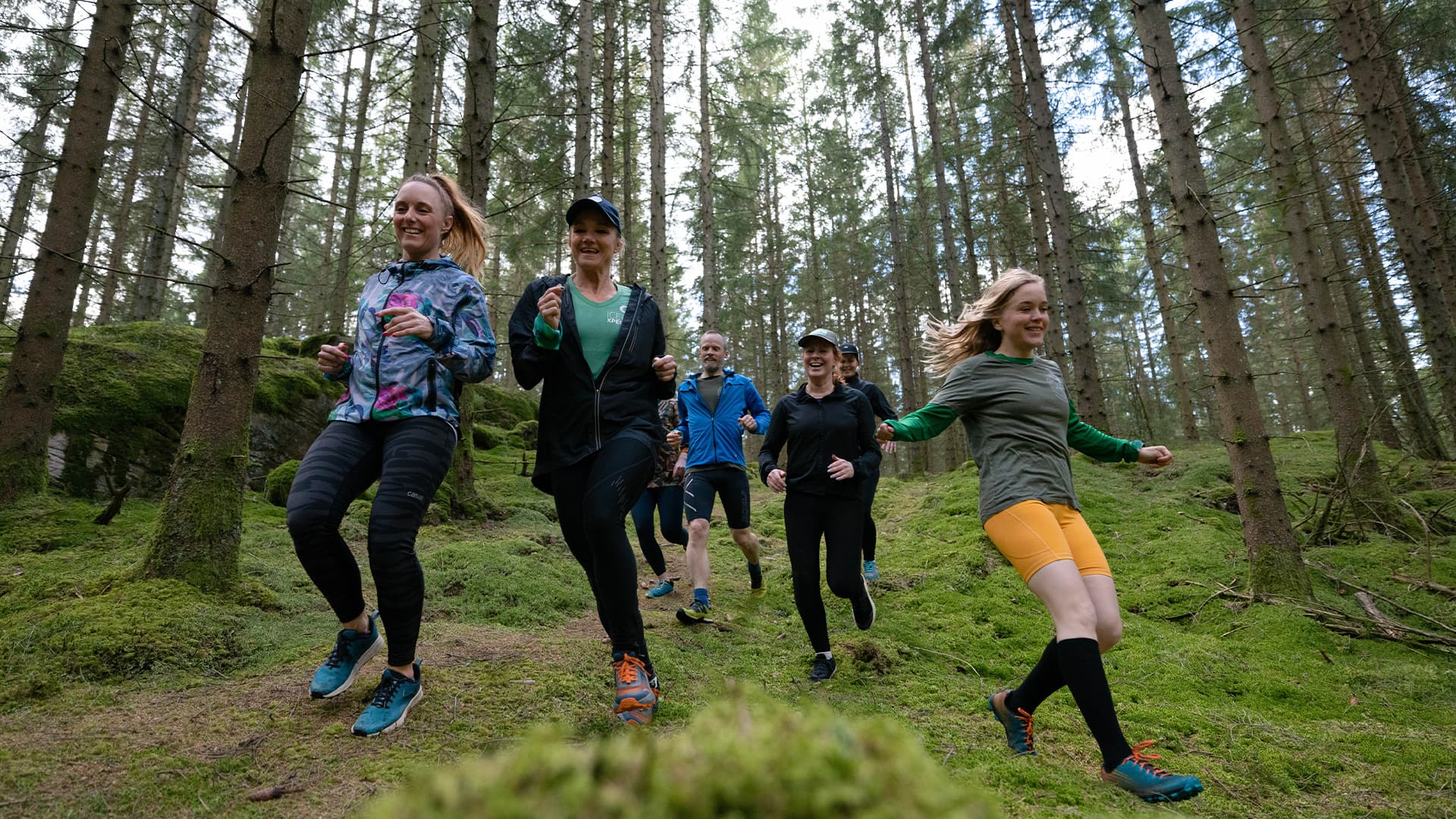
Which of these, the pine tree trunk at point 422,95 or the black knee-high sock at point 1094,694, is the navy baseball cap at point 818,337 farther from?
the pine tree trunk at point 422,95

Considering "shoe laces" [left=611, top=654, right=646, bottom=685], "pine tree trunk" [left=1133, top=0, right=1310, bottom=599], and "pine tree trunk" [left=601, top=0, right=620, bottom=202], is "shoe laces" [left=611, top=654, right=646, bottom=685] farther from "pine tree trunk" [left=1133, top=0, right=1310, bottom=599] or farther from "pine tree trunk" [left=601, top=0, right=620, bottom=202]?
"pine tree trunk" [left=601, top=0, right=620, bottom=202]

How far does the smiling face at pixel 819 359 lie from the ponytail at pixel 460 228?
7.67 feet

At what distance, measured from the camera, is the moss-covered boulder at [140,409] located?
662cm

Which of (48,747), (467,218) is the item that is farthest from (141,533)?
(467,218)

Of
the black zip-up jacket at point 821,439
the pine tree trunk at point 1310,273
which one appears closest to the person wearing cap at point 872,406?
the black zip-up jacket at point 821,439

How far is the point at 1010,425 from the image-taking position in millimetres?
3301

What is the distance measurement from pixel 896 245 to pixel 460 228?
17762mm

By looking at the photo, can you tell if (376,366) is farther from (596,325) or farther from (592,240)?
(592,240)

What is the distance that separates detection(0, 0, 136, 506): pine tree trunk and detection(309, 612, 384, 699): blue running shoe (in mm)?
5056

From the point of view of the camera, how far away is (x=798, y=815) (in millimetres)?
532

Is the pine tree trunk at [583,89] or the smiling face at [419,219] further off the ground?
the pine tree trunk at [583,89]

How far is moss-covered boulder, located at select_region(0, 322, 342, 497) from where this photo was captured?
21.7 feet

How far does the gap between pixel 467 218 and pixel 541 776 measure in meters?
3.53

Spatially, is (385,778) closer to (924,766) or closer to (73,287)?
(924,766)
